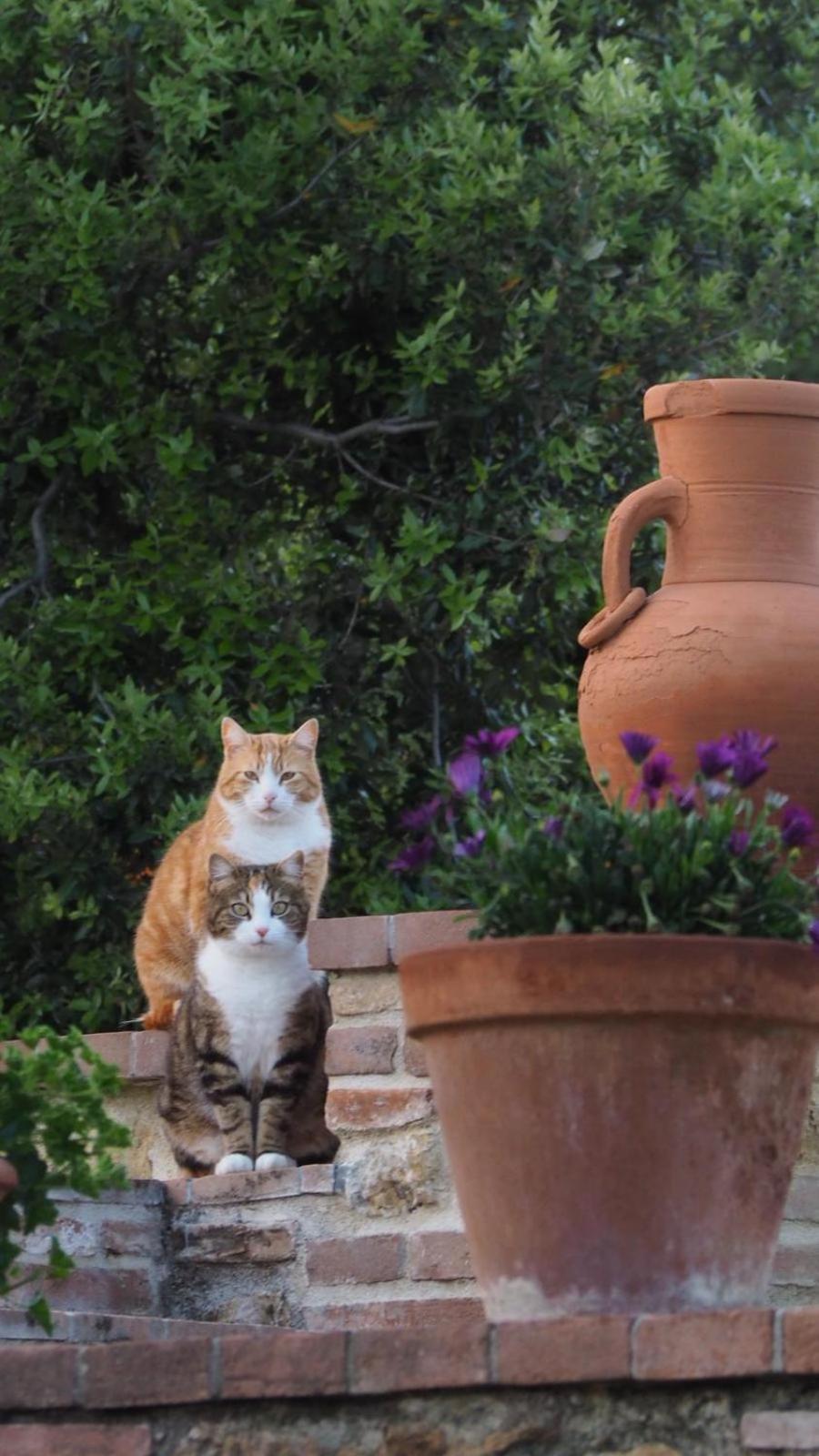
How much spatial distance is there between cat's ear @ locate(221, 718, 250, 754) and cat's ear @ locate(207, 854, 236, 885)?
1.95 ft

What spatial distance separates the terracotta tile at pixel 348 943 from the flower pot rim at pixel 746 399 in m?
0.99

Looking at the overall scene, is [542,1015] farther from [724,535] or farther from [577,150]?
[577,150]

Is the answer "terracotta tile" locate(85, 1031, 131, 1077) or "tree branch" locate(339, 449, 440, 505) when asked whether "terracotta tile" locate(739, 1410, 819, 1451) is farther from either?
"tree branch" locate(339, 449, 440, 505)

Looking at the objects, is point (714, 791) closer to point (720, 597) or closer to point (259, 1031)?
point (720, 597)

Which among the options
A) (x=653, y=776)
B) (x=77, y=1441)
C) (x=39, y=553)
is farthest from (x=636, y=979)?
(x=39, y=553)

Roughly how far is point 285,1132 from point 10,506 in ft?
9.12

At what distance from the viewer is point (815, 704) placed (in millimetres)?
3619

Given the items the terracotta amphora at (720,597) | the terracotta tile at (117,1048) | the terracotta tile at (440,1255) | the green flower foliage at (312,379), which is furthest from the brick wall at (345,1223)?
the green flower foliage at (312,379)

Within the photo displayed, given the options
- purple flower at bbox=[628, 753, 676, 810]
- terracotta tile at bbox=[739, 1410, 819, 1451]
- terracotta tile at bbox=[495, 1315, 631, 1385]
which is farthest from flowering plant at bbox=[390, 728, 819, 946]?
terracotta tile at bbox=[739, 1410, 819, 1451]

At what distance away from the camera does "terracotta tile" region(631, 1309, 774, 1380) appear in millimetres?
2553

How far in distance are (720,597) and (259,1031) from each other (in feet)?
3.86

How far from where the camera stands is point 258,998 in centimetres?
421

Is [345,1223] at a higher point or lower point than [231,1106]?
lower

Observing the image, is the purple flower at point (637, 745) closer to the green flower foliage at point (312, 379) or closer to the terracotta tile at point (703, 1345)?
the terracotta tile at point (703, 1345)
